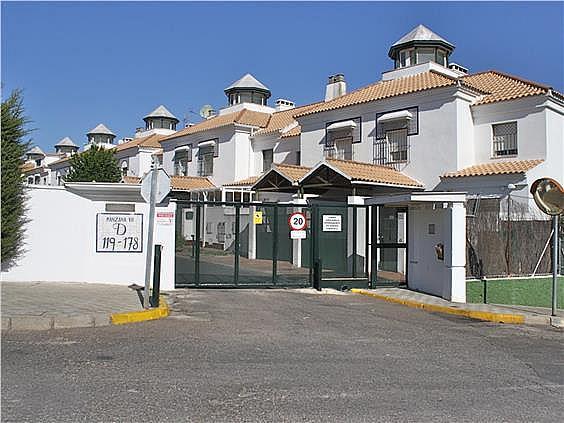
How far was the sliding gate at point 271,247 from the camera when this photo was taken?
14.8 meters

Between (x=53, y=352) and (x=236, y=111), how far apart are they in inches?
1428

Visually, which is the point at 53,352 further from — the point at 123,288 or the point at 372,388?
the point at 123,288

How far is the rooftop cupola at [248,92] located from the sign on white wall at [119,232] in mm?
29957

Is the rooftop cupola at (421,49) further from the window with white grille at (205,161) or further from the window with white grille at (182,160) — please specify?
the window with white grille at (182,160)

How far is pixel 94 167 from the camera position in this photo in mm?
39844

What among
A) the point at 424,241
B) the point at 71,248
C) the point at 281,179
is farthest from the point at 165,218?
the point at 281,179

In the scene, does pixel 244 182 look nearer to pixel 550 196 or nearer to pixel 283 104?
pixel 283 104

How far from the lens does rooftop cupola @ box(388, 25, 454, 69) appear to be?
30328 millimetres

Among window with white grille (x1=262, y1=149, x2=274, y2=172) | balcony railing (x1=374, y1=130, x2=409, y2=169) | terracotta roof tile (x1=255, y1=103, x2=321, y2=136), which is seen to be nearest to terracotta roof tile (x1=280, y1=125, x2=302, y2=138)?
terracotta roof tile (x1=255, y1=103, x2=321, y2=136)

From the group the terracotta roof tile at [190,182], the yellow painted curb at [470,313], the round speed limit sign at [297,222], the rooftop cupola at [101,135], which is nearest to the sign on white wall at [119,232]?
the round speed limit sign at [297,222]

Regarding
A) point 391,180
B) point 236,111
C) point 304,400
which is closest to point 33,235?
point 304,400

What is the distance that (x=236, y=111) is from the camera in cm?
4247

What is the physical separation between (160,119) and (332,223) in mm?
43266

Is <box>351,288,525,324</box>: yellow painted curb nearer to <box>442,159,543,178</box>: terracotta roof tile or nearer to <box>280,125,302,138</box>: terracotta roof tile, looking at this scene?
<box>442,159,543,178</box>: terracotta roof tile
